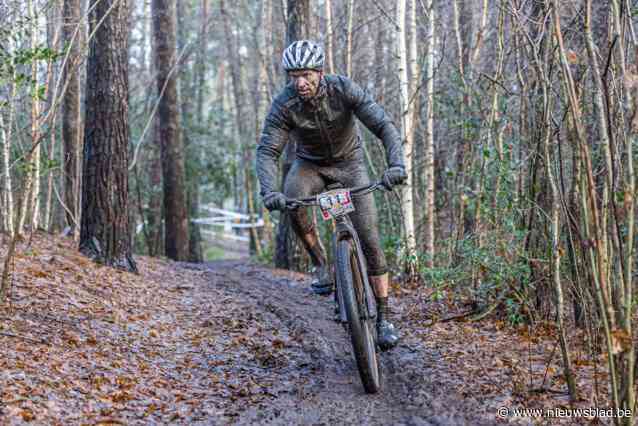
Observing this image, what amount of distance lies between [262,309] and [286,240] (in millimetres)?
4504

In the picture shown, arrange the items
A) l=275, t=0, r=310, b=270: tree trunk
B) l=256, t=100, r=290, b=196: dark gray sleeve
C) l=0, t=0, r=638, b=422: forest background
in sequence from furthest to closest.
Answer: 1. l=275, t=0, r=310, b=270: tree trunk
2. l=256, t=100, r=290, b=196: dark gray sleeve
3. l=0, t=0, r=638, b=422: forest background

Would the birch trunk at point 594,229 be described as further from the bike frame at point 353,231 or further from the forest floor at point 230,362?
the bike frame at point 353,231

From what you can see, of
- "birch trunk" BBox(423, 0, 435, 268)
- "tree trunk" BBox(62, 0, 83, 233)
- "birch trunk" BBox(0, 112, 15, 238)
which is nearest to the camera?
"birch trunk" BBox(0, 112, 15, 238)

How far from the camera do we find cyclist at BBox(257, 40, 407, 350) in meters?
5.65

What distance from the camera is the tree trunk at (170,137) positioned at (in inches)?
647

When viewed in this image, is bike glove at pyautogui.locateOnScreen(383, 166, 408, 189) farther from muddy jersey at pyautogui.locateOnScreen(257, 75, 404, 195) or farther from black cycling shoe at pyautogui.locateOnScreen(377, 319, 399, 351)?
black cycling shoe at pyautogui.locateOnScreen(377, 319, 399, 351)

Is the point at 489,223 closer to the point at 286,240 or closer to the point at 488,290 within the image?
the point at 488,290

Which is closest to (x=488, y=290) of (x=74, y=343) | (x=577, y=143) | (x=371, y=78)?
(x=577, y=143)

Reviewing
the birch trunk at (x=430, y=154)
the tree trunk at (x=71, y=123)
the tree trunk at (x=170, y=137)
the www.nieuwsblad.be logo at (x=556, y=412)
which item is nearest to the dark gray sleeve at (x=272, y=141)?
the www.nieuwsblad.be logo at (x=556, y=412)

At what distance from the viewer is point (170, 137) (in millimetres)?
16469

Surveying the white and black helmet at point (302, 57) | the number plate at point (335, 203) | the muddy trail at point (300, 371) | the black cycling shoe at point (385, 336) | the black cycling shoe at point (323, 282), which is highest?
the white and black helmet at point (302, 57)

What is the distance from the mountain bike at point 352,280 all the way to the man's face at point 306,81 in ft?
2.73

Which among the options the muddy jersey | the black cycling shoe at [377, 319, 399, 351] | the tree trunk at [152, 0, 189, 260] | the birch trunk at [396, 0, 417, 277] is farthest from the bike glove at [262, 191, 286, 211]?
the tree trunk at [152, 0, 189, 260]

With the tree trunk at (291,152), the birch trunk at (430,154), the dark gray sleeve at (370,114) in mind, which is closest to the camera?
the dark gray sleeve at (370,114)
